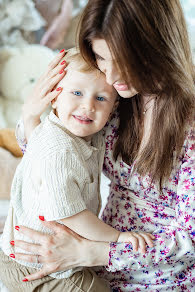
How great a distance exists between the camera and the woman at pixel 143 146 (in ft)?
3.13

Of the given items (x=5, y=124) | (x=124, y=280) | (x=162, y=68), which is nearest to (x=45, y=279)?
(x=124, y=280)

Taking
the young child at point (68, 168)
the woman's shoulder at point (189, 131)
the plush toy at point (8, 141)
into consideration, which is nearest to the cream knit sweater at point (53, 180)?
the young child at point (68, 168)

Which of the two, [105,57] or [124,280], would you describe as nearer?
[105,57]

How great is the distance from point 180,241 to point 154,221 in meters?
0.14

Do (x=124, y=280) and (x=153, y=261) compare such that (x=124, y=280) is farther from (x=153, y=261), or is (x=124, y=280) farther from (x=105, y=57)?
(x=105, y=57)

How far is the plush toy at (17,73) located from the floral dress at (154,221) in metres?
0.45

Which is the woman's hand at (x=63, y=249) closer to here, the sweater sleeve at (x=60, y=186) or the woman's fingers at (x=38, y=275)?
the woman's fingers at (x=38, y=275)

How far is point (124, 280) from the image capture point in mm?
1271

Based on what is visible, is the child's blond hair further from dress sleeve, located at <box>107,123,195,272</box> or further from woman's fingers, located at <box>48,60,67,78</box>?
dress sleeve, located at <box>107,123,195,272</box>

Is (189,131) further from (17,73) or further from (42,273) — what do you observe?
(17,73)

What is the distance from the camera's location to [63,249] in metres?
1.12

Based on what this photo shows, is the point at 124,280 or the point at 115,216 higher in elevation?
the point at 115,216

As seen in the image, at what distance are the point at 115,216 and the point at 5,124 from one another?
73cm

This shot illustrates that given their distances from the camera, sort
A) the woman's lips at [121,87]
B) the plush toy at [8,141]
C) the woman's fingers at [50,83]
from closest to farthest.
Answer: the woman's lips at [121,87] → the woman's fingers at [50,83] → the plush toy at [8,141]
